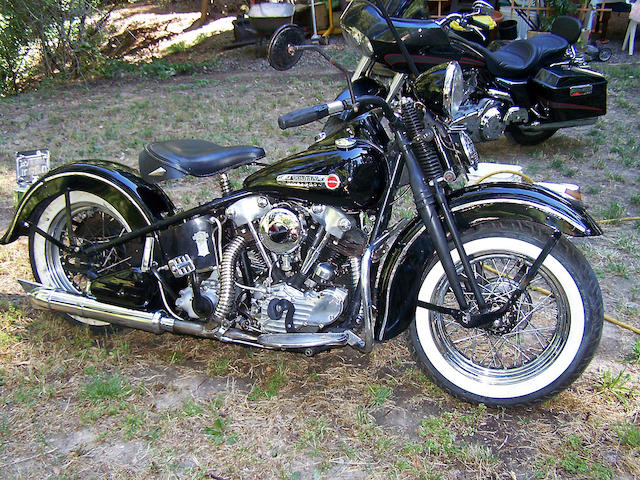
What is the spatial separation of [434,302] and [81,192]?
1.99m

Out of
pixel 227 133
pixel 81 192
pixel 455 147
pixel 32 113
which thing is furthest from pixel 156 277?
pixel 32 113

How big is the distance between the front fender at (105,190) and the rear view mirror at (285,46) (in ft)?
3.73

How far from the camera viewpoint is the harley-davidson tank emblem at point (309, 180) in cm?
253

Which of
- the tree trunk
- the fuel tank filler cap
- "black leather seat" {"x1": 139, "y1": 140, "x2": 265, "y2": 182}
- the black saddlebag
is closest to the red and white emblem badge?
the fuel tank filler cap

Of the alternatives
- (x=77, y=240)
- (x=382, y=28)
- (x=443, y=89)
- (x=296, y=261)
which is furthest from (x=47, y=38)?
(x=443, y=89)

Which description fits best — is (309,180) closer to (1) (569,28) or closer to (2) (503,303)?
(2) (503,303)

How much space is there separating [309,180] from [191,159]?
2.02ft

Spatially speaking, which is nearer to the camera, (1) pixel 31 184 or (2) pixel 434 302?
(2) pixel 434 302

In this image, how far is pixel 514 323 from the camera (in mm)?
2586

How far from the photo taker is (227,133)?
658 centimetres

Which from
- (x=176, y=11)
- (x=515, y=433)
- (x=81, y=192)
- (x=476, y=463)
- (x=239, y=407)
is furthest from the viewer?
(x=176, y=11)

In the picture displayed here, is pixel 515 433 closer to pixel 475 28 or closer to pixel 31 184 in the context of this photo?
pixel 31 184

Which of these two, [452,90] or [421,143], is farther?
[421,143]

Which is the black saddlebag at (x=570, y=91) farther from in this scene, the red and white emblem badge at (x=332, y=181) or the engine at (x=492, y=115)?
the red and white emblem badge at (x=332, y=181)
